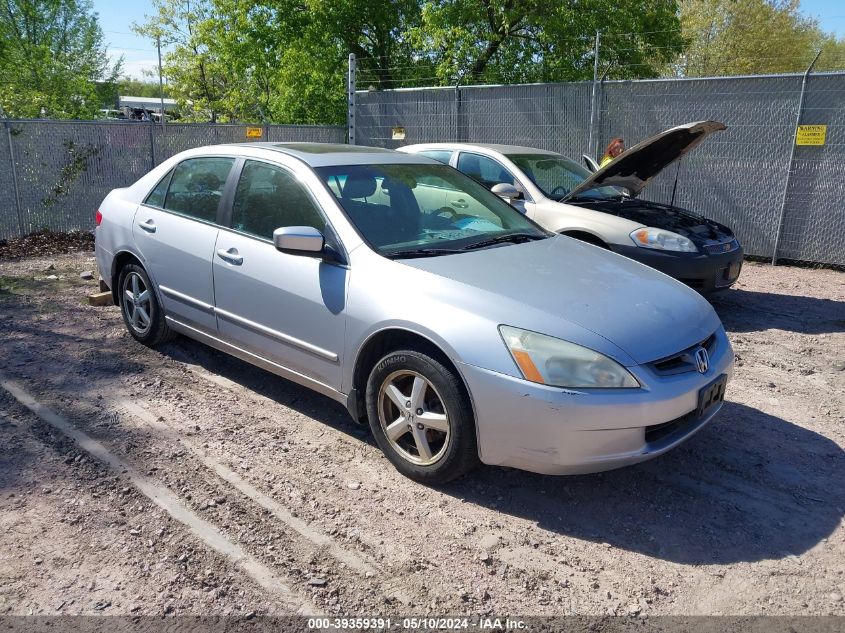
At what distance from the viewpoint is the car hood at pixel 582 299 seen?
3174 mm

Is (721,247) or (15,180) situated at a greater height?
(15,180)

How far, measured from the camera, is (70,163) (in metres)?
10.9

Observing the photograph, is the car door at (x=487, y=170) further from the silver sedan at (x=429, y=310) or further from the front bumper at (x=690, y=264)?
the silver sedan at (x=429, y=310)

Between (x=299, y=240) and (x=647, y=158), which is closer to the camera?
(x=299, y=240)

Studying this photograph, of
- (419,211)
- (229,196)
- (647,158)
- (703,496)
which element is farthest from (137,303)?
(647,158)

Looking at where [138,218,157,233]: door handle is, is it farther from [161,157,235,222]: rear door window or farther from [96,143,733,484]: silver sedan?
[161,157,235,222]: rear door window

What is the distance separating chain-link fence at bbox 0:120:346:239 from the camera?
33.8 ft

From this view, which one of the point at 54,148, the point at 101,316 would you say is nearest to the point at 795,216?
the point at 101,316

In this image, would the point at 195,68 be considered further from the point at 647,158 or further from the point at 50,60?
the point at 647,158

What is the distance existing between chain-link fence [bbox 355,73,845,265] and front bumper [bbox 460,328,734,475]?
23.8 ft

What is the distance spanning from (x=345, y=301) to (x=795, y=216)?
8.30 m

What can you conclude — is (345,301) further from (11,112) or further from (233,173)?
(11,112)

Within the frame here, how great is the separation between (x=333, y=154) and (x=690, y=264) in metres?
3.67

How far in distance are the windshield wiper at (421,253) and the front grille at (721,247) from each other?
3.60m
